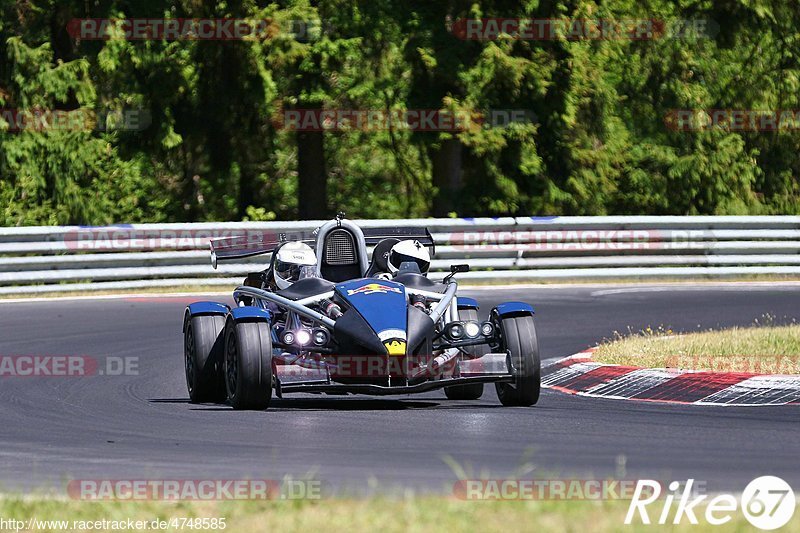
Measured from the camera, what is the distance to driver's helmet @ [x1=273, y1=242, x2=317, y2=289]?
40.1 feet

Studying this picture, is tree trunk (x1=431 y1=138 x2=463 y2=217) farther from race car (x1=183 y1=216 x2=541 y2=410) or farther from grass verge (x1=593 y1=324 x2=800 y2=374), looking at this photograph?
race car (x1=183 y1=216 x2=541 y2=410)

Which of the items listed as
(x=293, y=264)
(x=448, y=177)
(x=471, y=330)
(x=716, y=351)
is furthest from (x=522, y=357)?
(x=448, y=177)

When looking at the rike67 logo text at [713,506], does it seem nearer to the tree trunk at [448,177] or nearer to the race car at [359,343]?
the race car at [359,343]

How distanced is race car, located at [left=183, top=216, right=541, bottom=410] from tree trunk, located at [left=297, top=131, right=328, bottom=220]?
17419mm

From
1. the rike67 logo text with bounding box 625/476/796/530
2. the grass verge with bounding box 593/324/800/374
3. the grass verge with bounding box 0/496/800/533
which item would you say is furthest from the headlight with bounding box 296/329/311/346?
the rike67 logo text with bounding box 625/476/796/530

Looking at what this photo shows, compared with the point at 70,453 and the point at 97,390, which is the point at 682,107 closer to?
the point at 97,390

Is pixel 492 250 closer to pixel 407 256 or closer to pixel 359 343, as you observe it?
pixel 407 256

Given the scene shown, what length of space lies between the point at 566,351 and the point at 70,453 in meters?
7.35

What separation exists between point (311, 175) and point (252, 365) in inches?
754

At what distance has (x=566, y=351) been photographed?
15.4 m

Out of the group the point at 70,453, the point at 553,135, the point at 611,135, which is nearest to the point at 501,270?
the point at 553,135

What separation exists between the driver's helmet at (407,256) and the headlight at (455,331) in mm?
1274

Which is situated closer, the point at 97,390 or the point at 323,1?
the point at 97,390

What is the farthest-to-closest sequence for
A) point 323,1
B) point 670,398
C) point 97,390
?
point 323,1
point 97,390
point 670,398
